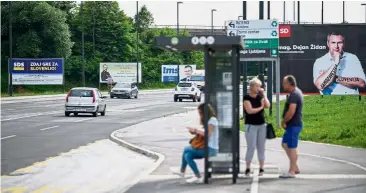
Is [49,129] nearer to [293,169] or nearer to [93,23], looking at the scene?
[293,169]

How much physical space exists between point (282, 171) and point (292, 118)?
58.7 inches

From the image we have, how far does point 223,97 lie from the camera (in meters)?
12.6

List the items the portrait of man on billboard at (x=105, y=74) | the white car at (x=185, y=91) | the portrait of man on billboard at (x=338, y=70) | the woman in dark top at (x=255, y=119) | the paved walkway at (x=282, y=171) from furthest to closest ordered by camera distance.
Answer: the portrait of man on billboard at (x=105, y=74), the white car at (x=185, y=91), the portrait of man on billboard at (x=338, y=70), the woman in dark top at (x=255, y=119), the paved walkway at (x=282, y=171)

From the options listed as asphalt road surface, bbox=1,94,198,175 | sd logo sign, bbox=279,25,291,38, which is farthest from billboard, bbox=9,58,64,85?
sd logo sign, bbox=279,25,291,38

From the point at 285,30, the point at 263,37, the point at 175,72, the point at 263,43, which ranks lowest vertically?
the point at 175,72

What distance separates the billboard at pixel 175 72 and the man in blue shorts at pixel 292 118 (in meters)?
83.0

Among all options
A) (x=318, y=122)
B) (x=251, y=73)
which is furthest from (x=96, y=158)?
(x=251, y=73)

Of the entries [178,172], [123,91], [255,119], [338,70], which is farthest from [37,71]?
[255,119]

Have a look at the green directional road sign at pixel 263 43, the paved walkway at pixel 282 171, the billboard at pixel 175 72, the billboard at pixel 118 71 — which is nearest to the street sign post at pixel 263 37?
the green directional road sign at pixel 263 43

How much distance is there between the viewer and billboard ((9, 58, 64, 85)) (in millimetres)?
72375

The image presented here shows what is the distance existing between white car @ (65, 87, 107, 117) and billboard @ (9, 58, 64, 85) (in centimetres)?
3661

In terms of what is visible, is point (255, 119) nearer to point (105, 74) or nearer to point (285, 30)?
point (285, 30)

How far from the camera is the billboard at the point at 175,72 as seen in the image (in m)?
96.7

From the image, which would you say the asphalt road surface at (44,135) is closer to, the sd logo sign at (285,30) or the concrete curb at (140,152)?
the concrete curb at (140,152)
